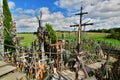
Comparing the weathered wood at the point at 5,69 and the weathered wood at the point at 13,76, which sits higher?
the weathered wood at the point at 5,69

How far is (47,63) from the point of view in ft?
45.8

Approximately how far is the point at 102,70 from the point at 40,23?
4.54 metres

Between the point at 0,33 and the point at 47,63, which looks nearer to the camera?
the point at 0,33

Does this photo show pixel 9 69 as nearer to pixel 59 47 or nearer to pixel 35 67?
pixel 35 67

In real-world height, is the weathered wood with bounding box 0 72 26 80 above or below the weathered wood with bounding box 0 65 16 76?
below

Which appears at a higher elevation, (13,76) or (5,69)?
(5,69)

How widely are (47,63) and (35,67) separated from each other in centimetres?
243

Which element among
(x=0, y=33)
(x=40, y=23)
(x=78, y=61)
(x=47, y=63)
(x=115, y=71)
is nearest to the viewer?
(x=78, y=61)

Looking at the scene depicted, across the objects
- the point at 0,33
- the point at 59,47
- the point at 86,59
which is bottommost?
the point at 86,59

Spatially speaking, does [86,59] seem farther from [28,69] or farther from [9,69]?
[9,69]

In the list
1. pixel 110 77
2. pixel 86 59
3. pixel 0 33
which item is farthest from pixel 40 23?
pixel 86 59

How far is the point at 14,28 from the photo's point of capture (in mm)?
14375

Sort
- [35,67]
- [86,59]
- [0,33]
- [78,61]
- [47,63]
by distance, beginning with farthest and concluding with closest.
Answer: [86,59]
[47,63]
[35,67]
[0,33]
[78,61]

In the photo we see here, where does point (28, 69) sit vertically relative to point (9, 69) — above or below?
below
